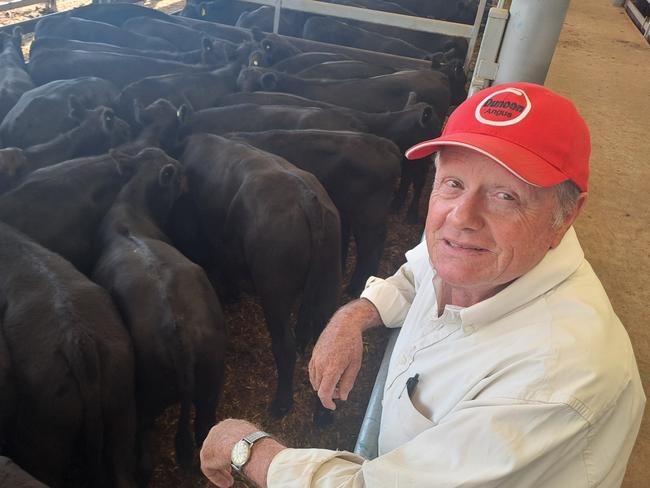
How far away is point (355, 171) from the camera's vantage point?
421 cm

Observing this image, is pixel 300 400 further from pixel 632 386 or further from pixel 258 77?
pixel 258 77

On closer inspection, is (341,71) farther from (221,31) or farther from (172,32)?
(172,32)

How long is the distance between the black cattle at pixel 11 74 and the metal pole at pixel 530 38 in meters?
4.41

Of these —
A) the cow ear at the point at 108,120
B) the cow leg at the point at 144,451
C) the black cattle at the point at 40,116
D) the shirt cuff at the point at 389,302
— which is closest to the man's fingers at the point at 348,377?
the shirt cuff at the point at 389,302

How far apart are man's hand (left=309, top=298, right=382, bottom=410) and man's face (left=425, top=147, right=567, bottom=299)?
659mm

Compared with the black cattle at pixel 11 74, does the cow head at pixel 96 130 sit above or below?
above

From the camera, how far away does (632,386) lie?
1411mm

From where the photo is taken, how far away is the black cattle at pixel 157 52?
6480 mm

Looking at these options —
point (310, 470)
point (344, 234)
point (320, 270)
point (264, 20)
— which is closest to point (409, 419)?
point (310, 470)

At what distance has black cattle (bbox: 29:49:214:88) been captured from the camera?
6207mm

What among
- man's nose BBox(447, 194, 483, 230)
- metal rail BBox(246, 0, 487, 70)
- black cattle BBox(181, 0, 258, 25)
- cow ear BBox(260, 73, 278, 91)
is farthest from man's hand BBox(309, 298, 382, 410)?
black cattle BBox(181, 0, 258, 25)

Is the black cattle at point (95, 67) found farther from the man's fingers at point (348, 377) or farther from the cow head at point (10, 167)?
the man's fingers at point (348, 377)

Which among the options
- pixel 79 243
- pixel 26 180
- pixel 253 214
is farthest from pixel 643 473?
pixel 26 180

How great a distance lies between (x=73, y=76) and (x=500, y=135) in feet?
19.1
